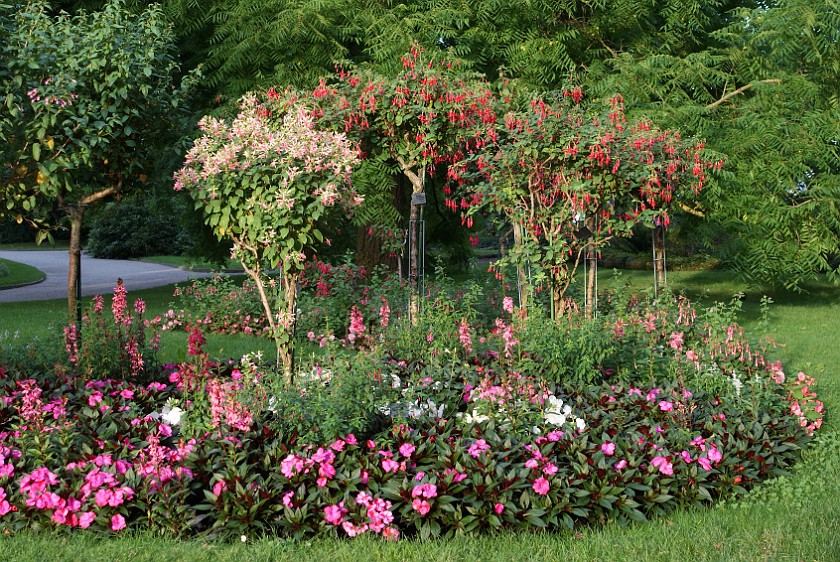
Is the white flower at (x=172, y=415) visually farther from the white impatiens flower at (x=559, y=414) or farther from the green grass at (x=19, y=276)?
the green grass at (x=19, y=276)

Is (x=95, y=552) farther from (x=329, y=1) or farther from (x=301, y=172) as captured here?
(x=329, y=1)

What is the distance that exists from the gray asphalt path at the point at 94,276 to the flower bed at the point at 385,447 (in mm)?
10794

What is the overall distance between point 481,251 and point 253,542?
99.3 feet

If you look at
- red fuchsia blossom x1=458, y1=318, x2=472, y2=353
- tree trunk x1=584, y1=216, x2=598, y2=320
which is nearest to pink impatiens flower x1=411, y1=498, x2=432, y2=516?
red fuchsia blossom x1=458, y1=318, x2=472, y2=353

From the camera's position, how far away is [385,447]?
15.3ft

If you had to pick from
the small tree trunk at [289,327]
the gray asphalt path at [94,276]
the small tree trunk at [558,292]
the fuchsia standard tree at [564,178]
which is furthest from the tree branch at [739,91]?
the gray asphalt path at [94,276]

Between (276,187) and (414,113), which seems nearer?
(276,187)

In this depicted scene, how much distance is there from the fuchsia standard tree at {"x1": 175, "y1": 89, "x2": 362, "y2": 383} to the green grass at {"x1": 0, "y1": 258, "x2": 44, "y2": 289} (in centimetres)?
1482

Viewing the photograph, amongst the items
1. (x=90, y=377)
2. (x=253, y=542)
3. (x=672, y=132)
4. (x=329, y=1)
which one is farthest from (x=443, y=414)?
(x=329, y=1)

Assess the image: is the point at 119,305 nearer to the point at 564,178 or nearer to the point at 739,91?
the point at 564,178

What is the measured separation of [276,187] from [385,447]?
2330mm

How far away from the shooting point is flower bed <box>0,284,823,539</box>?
163 inches

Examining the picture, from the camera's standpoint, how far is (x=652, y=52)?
12.4 metres

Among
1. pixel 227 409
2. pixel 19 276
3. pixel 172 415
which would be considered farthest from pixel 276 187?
pixel 19 276
